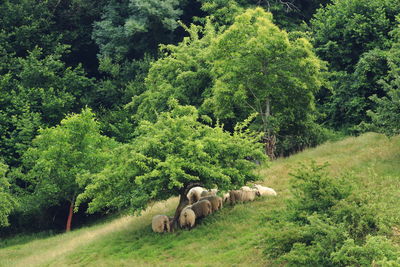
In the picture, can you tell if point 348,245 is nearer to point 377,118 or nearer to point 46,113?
point 377,118

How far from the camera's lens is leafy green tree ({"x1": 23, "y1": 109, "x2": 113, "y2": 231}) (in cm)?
4212

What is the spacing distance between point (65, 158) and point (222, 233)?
1969 cm

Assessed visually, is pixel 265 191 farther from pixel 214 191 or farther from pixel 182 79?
pixel 182 79

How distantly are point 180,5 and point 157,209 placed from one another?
29.7 meters

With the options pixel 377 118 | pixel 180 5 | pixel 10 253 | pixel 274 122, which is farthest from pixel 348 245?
pixel 180 5

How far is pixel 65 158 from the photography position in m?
43.0

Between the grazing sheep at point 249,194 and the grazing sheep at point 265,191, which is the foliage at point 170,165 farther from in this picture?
the grazing sheep at point 265,191

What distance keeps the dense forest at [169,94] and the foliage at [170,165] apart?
0.07 meters

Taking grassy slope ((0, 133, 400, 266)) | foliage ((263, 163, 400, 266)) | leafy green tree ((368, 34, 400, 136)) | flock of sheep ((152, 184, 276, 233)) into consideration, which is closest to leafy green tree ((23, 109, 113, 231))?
grassy slope ((0, 133, 400, 266))

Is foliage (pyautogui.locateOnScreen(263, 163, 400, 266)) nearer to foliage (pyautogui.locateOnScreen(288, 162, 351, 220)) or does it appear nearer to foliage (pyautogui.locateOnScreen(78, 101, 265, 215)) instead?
foliage (pyautogui.locateOnScreen(288, 162, 351, 220))

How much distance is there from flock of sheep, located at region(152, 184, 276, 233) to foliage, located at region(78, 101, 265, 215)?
3.63 ft

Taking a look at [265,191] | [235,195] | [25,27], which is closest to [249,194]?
[235,195]

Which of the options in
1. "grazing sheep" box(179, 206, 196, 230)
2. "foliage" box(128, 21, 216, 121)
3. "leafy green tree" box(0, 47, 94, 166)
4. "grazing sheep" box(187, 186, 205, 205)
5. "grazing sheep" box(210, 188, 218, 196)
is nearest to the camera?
"grazing sheep" box(179, 206, 196, 230)

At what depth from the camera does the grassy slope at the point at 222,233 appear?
2344 centimetres
